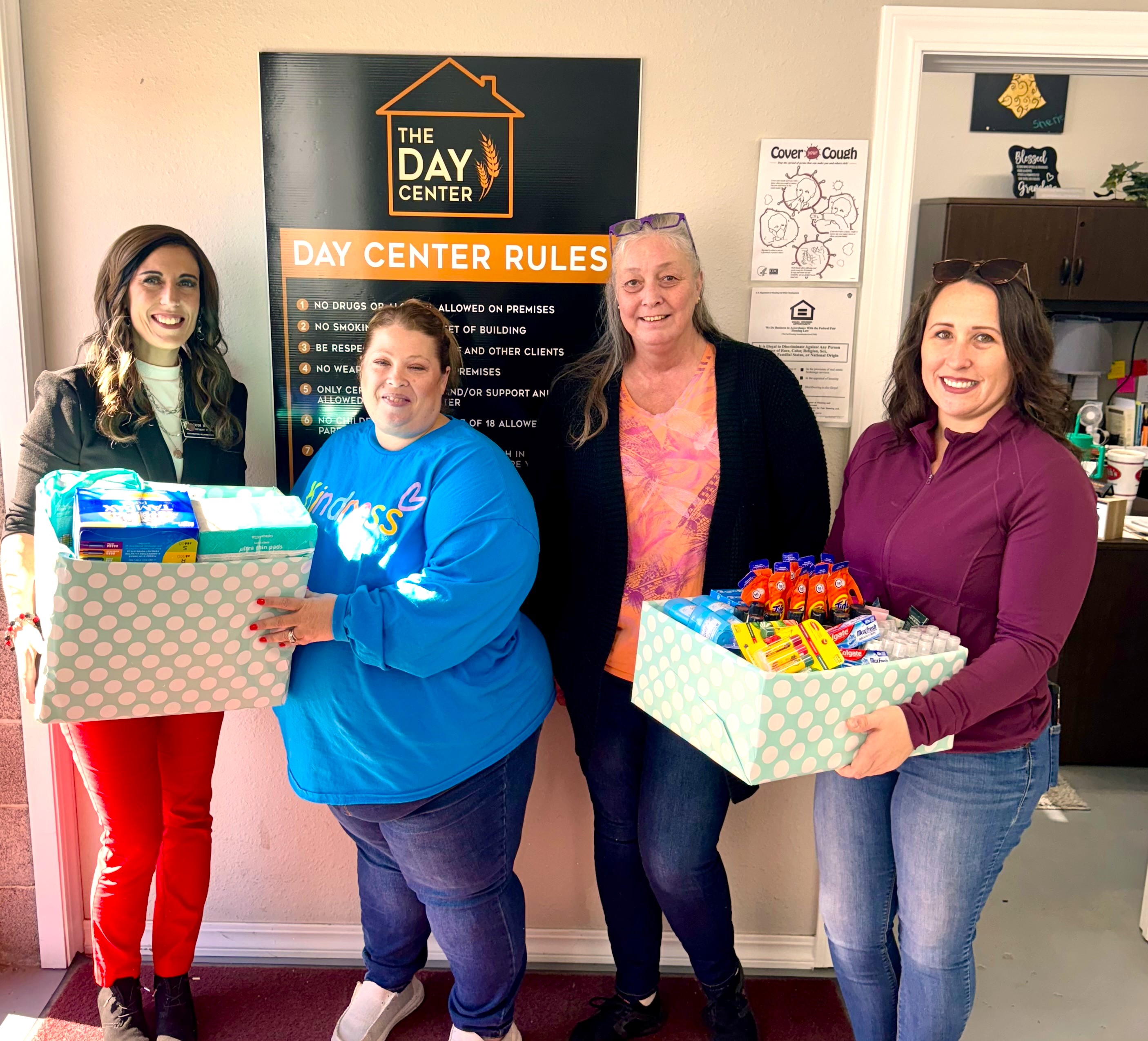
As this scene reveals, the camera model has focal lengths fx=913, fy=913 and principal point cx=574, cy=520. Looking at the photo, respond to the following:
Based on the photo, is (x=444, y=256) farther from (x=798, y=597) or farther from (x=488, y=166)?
(x=798, y=597)

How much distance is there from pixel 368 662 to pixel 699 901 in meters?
0.88

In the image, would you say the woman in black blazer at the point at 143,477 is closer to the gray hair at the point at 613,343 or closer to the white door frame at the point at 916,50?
the gray hair at the point at 613,343

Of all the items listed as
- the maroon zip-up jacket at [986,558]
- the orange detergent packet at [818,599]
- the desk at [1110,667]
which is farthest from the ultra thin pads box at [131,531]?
the desk at [1110,667]

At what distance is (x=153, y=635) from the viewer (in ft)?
4.62

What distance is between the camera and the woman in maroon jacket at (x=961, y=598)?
1379mm

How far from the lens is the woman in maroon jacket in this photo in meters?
1.38

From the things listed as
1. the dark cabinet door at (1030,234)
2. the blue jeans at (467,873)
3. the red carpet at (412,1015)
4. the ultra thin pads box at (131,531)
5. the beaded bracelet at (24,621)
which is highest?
the dark cabinet door at (1030,234)

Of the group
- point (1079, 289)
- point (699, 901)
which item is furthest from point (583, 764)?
point (1079, 289)

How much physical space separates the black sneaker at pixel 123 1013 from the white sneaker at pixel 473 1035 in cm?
67

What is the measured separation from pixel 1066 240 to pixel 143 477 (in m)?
4.52

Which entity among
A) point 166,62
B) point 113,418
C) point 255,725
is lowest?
point 255,725

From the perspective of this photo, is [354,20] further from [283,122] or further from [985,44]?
[985,44]

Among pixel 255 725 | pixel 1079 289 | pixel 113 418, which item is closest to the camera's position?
pixel 113 418

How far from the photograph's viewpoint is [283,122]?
1.99 meters
